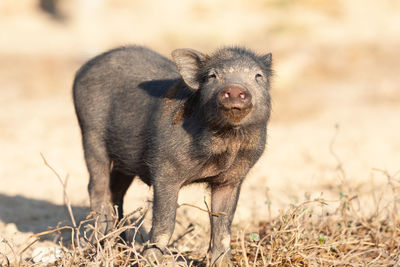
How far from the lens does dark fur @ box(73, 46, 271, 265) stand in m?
4.18

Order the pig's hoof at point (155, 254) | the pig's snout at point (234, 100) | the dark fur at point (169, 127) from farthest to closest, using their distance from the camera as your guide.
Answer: the pig's hoof at point (155, 254), the dark fur at point (169, 127), the pig's snout at point (234, 100)

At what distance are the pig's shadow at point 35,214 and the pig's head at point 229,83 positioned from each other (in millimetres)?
2047

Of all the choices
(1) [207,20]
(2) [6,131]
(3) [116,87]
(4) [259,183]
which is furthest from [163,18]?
(3) [116,87]

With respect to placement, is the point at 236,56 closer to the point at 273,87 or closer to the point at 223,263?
the point at 223,263

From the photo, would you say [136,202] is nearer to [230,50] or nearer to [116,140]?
[116,140]

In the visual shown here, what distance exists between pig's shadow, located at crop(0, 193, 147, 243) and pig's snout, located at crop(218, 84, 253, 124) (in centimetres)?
229

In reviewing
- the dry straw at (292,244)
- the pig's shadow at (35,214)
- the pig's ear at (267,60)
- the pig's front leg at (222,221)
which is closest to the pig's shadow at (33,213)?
the pig's shadow at (35,214)

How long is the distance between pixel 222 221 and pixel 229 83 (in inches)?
48.9

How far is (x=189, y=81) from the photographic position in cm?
438

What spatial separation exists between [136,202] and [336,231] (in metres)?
2.63

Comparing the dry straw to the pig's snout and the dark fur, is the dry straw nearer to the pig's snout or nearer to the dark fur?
the dark fur

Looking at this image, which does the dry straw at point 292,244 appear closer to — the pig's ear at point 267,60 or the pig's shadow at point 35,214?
the pig's shadow at point 35,214

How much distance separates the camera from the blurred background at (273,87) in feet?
24.3

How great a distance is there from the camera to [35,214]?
640 cm
